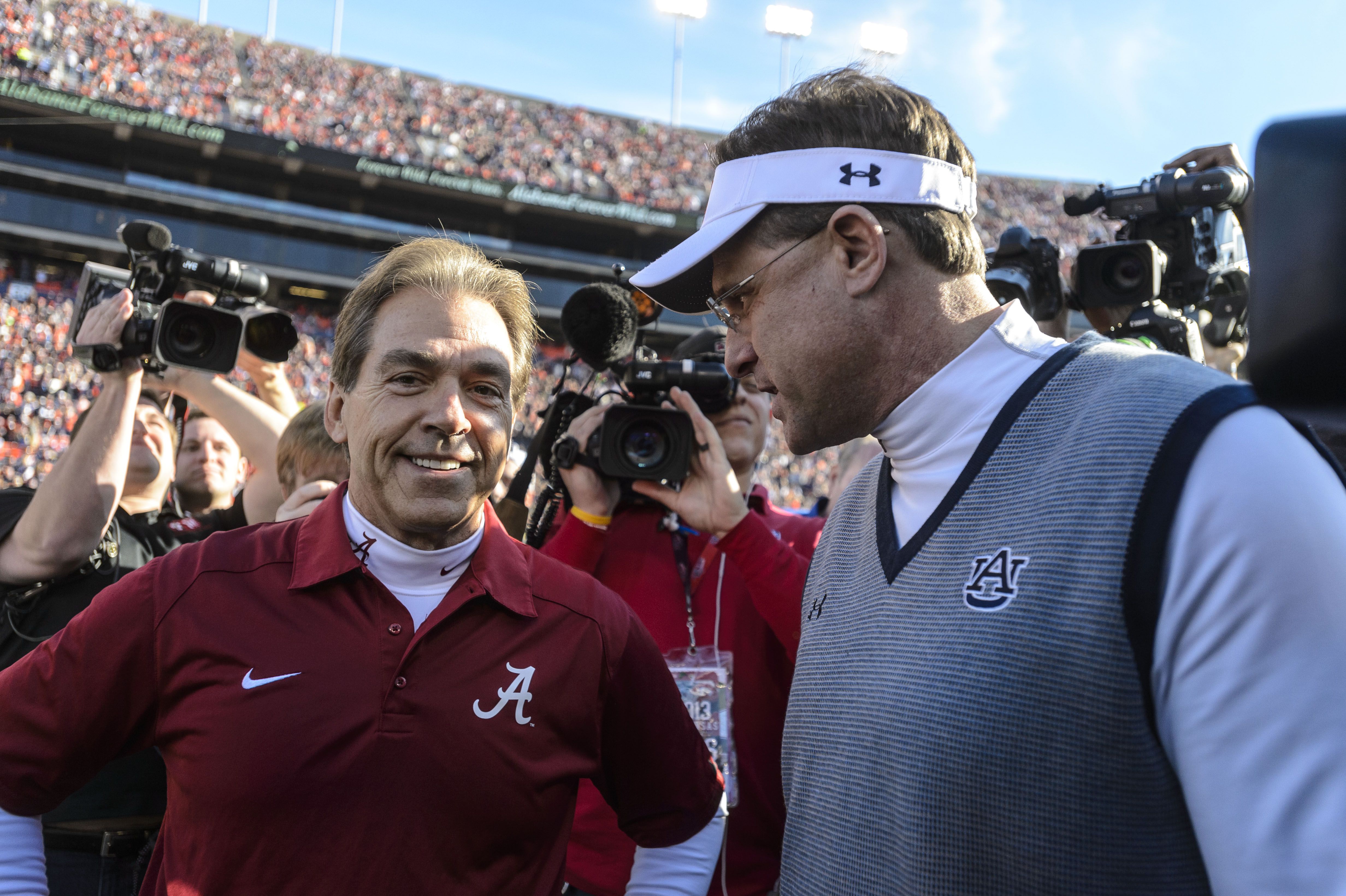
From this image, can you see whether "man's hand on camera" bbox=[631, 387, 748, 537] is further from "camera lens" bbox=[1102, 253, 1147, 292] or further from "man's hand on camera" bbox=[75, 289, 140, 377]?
"man's hand on camera" bbox=[75, 289, 140, 377]

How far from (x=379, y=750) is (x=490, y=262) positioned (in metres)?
1.10

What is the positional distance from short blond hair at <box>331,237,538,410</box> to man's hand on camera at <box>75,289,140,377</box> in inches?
42.0

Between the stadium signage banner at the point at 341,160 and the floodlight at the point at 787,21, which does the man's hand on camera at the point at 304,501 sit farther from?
the floodlight at the point at 787,21

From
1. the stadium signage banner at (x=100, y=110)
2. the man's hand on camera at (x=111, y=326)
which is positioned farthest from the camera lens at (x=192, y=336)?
the stadium signage banner at (x=100, y=110)

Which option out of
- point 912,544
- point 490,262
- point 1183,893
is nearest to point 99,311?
point 490,262

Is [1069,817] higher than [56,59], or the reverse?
[56,59]

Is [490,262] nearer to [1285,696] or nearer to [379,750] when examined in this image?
[379,750]

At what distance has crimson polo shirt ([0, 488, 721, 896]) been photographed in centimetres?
149

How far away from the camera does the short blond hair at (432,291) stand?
6.24ft

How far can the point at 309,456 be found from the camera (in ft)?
8.57

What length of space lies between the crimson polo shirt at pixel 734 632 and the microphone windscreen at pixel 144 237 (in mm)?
1640

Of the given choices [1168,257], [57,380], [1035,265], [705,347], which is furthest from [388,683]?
[57,380]

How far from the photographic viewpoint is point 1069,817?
106 cm

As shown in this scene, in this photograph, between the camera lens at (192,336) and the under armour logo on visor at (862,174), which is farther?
the camera lens at (192,336)
